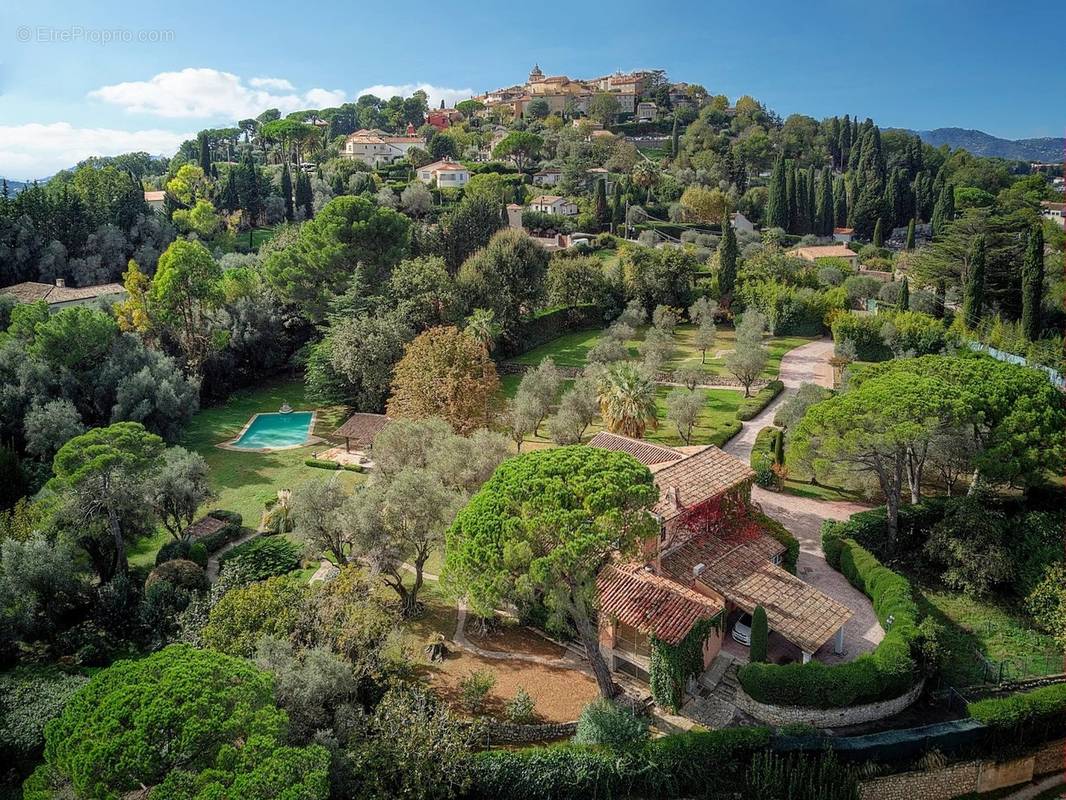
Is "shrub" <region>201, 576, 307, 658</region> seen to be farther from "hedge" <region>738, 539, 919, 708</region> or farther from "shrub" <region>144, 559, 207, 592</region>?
"hedge" <region>738, 539, 919, 708</region>

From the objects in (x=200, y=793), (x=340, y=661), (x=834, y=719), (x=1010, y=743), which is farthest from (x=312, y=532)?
(x=1010, y=743)

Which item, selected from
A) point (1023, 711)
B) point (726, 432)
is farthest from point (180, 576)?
point (726, 432)

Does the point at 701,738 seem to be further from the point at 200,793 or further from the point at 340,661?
the point at 200,793

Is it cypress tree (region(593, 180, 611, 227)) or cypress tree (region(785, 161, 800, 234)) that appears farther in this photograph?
cypress tree (region(785, 161, 800, 234))

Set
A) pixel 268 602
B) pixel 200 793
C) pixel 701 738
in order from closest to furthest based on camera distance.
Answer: pixel 200 793, pixel 701 738, pixel 268 602

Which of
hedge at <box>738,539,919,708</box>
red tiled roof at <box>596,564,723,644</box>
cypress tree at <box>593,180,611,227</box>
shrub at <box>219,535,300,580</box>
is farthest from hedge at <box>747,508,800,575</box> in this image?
cypress tree at <box>593,180,611,227</box>
